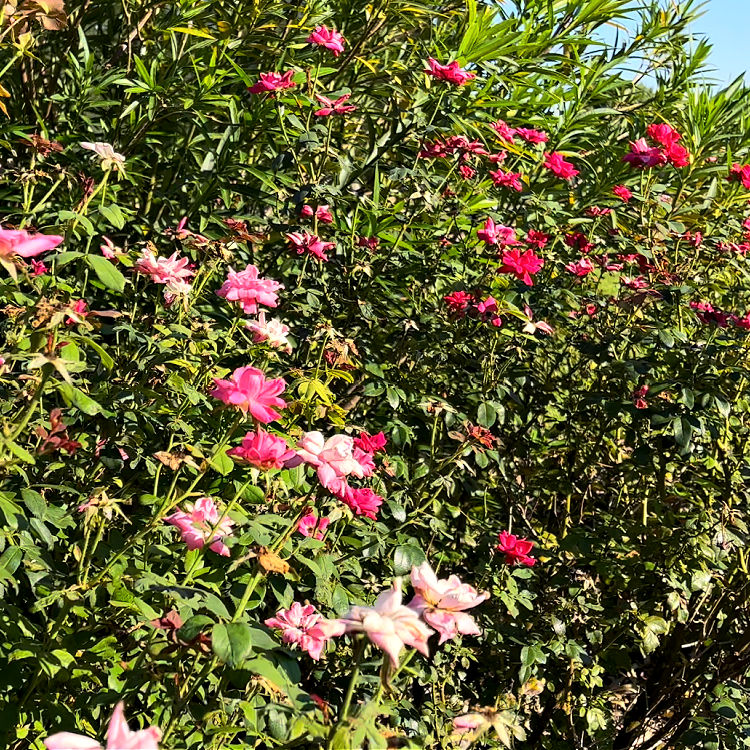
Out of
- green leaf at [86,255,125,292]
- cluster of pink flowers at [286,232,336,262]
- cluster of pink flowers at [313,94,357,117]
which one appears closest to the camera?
green leaf at [86,255,125,292]

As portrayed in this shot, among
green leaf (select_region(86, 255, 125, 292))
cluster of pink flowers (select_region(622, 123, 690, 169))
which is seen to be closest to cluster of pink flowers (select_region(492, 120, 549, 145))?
cluster of pink flowers (select_region(622, 123, 690, 169))

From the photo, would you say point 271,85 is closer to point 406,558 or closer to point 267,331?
point 267,331

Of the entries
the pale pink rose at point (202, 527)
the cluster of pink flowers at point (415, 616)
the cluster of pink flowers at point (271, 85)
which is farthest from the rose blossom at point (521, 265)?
the cluster of pink flowers at point (415, 616)

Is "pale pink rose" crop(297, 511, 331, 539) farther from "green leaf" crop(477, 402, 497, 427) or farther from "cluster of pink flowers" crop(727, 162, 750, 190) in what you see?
"cluster of pink flowers" crop(727, 162, 750, 190)

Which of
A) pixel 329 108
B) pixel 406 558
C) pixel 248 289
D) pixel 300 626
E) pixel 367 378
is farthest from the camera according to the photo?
pixel 367 378

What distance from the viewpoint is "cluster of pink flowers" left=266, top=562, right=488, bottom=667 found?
76cm

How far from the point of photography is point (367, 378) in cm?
227

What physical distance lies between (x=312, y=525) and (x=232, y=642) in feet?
1.80

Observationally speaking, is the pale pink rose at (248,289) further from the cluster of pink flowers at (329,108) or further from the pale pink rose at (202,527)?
the cluster of pink flowers at (329,108)

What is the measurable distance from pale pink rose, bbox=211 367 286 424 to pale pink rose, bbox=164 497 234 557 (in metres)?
0.15

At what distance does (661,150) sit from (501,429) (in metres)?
0.95

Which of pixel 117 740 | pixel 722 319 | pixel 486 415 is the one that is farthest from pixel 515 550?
pixel 117 740

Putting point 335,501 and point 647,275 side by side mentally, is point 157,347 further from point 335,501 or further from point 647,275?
point 647,275

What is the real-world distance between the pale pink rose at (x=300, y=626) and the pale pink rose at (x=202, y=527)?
0.25 m
